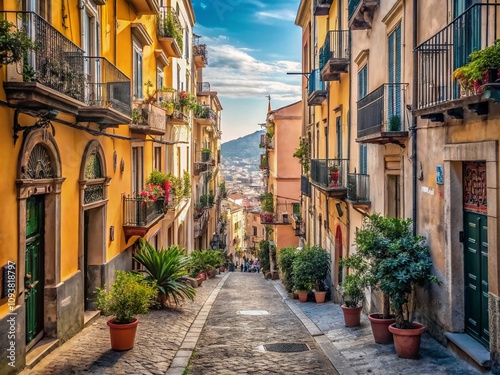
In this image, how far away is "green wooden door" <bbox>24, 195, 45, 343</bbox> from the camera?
9391 millimetres

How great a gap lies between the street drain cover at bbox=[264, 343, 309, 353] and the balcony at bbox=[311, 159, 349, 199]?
267 inches

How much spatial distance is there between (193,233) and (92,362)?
79.8 feet

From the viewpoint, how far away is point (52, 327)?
10.1 metres

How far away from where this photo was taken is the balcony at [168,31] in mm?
21203

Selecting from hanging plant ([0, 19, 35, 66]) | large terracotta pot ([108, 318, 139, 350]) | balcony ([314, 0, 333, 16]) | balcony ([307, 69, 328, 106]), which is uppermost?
balcony ([314, 0, 333, 16])

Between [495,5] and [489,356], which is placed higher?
[495,5]

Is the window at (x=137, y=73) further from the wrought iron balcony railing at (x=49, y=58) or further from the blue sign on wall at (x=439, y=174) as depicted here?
the blue sign on wall at (x=439, y=174)

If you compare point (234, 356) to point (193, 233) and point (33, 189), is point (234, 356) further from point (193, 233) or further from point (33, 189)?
point (193, 233)

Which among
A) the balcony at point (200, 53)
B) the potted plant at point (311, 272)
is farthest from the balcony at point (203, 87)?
the potted plant at point (311, 272)

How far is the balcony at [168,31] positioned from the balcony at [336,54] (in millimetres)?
6075

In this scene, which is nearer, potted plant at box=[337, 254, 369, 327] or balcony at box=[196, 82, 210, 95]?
potted plant at box=[337, 254, 369, 327]

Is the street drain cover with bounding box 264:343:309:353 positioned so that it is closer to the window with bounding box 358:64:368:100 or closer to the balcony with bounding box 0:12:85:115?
the balcony with bounding box 0:12:85:115

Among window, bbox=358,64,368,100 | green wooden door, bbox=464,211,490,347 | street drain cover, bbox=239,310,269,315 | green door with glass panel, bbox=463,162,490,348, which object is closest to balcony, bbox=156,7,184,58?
window, bbox=358,64,368,100

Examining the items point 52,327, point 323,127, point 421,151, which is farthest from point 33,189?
point 323,127
